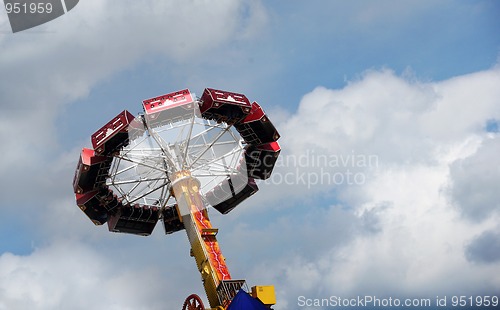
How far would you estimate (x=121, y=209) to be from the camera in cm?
6725

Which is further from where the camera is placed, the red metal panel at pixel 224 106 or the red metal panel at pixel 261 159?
the red metal panel at pixel 261 159

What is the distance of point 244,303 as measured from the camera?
50.7m

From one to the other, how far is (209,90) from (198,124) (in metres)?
7.67

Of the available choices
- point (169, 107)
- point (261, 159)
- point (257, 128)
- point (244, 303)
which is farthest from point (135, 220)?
point (244, 303)

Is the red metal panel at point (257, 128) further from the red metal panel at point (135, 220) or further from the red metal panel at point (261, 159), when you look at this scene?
the red metal panel at point (135, 220)

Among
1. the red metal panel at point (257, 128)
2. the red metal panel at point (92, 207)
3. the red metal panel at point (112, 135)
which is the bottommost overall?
the red metal panel at point (92, 207)

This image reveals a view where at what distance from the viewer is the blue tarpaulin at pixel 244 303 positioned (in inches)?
1991

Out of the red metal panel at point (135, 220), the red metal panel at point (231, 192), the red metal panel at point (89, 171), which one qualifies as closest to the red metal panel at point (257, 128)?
the red metal panel at point (231, 192)

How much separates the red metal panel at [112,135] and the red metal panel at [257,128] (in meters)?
10.0

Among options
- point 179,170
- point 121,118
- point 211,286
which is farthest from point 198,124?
point 211,286

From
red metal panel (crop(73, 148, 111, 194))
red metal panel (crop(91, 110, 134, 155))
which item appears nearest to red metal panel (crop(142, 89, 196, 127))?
red metal panel (crop(91, 110, 134, 155))

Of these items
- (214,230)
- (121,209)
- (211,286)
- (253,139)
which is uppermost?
(253,139)

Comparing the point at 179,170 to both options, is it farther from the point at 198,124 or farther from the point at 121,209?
the point at 121,209

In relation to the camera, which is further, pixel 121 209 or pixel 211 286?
→ pixel 121 209
